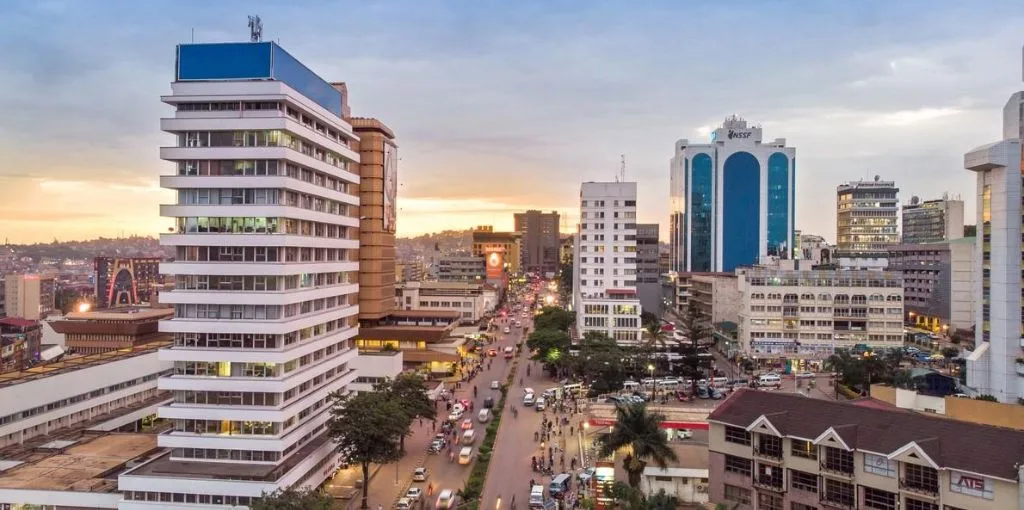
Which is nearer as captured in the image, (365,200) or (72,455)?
(72,455)

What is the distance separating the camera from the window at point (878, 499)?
28250 millimetres

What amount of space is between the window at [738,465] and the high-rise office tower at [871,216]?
126765mm

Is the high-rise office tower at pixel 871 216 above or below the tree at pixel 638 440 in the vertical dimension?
above

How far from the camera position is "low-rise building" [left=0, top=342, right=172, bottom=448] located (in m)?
39.7

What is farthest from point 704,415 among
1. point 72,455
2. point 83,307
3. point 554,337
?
point 83,307

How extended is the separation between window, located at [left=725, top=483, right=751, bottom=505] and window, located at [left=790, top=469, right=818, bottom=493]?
7.88 ft

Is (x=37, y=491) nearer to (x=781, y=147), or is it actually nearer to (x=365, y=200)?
(x=365, y=200)

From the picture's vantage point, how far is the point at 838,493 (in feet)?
97.6

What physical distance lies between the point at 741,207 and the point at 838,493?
344 feet

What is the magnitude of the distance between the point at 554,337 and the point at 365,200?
2457 centimetres

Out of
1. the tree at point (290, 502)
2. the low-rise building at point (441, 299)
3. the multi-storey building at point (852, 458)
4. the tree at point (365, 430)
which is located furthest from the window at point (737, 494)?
the low-rise building at point (441, 299)

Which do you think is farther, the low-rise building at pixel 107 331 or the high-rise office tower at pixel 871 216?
the high-rise office tower at pixel 871 216

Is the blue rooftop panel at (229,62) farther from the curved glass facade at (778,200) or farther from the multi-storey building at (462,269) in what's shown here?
the multi-storey building at (462,269)

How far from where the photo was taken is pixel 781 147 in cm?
12694
